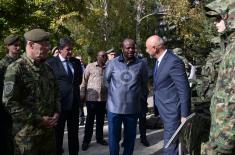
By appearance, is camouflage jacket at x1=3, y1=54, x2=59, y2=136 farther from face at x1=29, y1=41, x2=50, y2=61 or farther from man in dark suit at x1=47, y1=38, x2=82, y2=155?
man in dark suit at x1=47, y1=38, x2=82, y2=155

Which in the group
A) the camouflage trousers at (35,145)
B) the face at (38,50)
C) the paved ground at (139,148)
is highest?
the face at (38,50)

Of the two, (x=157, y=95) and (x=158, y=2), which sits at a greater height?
(x=158, y=2)

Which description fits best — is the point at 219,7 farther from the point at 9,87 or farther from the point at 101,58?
the point at 101,58

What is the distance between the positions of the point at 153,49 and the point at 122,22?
984 inches

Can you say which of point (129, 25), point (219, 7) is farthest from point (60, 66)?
point (129, 25)

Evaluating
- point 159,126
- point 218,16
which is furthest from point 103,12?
point 218,16

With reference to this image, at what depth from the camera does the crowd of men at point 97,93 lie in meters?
2.56

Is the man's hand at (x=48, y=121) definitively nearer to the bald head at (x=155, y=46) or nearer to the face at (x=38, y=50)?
the face at (x=38, y=50)

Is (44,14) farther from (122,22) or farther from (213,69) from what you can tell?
(122,22)

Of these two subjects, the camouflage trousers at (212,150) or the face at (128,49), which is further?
the face at (128,49)

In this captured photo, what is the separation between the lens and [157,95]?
210 inches

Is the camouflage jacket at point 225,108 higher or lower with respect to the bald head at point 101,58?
lower

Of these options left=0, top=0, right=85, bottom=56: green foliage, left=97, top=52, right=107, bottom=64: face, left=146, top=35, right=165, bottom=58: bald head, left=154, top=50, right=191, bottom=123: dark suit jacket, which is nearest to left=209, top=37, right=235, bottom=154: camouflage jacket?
left=154, top=50, right=191, bottom=123: dark suit jacket

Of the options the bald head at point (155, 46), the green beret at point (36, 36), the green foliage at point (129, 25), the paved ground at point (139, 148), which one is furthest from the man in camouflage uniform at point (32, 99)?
the green foliage at point (129, 25)
